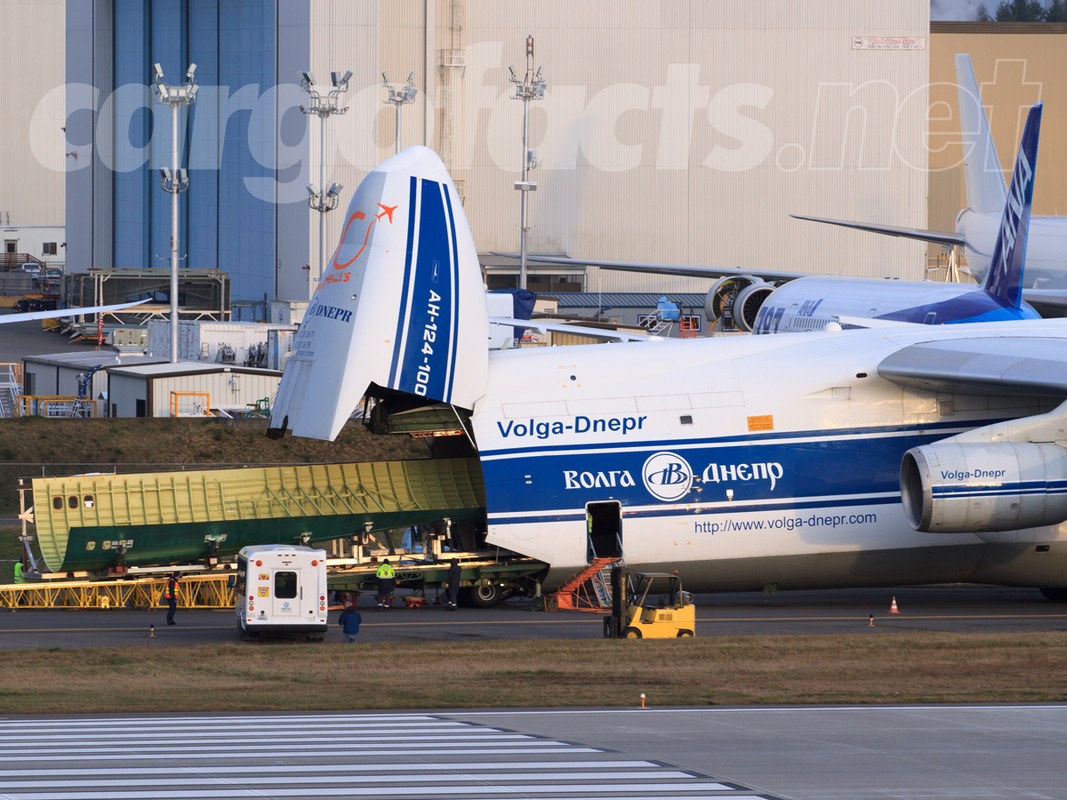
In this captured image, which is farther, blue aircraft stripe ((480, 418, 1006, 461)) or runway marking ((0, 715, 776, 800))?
blue aircraft stripe ((480, 418, 1006, 461))

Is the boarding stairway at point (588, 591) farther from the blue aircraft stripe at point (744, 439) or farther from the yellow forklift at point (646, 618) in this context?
the yellow forklift at point (646, 618)

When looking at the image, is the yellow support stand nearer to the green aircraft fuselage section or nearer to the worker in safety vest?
the green aircraft fuselage section

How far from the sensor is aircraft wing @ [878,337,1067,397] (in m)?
32.7

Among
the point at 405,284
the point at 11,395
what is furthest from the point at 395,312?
the point at 11,395

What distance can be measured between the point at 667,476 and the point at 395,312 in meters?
6.40

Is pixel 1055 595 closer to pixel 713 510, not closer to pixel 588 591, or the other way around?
pixel 713 510

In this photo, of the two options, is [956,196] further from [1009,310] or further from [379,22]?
[1009,310]

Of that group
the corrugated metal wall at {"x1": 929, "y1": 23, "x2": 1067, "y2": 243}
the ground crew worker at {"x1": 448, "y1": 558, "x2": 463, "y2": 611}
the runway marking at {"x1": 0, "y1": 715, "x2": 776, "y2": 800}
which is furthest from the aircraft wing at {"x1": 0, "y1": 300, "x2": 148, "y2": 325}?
the corrugated metal wall at {"x1": 929, "y1": 23, "x2": 1067, "y2": 243}

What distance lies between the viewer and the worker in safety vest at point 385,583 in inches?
1335

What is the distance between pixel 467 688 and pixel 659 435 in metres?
10.6

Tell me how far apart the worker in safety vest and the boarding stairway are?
127 inches

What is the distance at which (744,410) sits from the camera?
3438cm

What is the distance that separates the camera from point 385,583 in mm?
34094

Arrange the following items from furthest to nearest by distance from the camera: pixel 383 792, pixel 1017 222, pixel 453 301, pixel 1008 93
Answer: pixel 1008 93
pixel 1017 222
pixel 453 301
pixel 383 792
